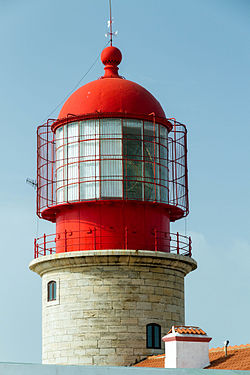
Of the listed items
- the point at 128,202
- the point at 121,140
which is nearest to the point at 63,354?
the point at 128,202

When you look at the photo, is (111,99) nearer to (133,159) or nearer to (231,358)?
(133,159)

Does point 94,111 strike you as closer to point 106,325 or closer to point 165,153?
point 165,153

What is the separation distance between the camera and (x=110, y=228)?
28.0 meters

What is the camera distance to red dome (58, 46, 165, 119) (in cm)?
2881

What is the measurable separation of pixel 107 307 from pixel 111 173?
4.33 m

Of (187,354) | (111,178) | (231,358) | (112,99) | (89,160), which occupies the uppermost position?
(112,99)

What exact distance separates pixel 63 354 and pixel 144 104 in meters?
8.62

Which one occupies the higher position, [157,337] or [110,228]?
[110,228]

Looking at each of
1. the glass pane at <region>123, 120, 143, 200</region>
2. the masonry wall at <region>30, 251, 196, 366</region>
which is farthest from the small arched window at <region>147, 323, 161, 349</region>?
the glass pane at <region>123, 120, 143, 200</region>

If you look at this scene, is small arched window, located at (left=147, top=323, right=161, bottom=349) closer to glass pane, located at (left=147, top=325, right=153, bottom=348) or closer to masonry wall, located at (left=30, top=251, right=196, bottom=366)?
glass pane, located at (left=147, top=325, right=153, bottom=348)

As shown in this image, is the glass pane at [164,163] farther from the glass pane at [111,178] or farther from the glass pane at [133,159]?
the glass pane at [111,178]

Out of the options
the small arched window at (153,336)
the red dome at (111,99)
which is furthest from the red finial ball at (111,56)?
the small arched window at (153,336)

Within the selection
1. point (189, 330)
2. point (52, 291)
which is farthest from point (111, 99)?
point (189, 330)

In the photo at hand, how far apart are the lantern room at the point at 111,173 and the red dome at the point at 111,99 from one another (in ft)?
0.11
